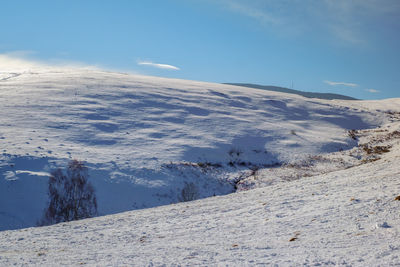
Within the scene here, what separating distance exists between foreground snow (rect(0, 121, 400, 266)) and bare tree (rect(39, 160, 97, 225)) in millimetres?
3156

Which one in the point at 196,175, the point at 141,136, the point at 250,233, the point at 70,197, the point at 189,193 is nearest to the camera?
the point at 250,233

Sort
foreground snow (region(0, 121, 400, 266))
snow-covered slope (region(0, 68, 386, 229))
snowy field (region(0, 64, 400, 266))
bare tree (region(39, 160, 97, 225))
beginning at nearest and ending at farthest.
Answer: foreground snow (region(0, 121, 400, 266)) → snowy field (region(0, 64, 400, 266)) → bare tree (region(39, 160, 97, 225)) → snow-covered slope (region(0, 68, 386, 229))

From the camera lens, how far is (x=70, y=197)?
12.6m

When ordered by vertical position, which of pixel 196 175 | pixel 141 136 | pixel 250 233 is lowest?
pixel 196 175

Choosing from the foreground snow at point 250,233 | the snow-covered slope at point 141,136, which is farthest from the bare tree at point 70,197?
the foreground snow at point 250,233

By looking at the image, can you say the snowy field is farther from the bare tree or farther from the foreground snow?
the bare tree

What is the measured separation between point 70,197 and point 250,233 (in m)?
8.10

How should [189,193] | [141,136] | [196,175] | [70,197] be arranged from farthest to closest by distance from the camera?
1. [141,136]
2. [196,175]
3. [189,193]
4. [70,197]

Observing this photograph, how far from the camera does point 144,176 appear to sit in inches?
587

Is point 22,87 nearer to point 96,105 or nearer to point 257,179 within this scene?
point 96,105

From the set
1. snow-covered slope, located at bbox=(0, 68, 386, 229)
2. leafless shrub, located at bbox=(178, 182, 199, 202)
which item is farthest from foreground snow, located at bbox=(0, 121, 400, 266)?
snow-covered slope, located at bbox=(0, 68, 386, 229)

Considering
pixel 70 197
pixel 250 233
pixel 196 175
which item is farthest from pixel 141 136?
pixel 250 233

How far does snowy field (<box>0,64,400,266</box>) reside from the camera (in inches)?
228

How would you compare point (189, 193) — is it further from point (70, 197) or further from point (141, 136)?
point (141, 136)
